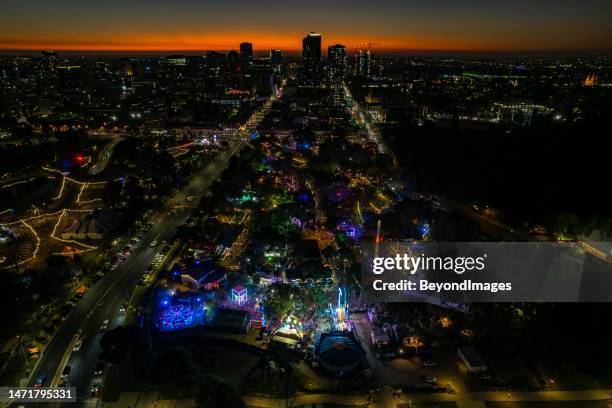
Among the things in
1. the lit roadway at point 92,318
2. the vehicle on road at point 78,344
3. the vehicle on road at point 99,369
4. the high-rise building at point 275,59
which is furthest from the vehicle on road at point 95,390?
the high-rise building at point 275,59

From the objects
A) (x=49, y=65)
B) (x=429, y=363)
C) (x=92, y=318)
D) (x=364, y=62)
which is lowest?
(x=429, y=363)

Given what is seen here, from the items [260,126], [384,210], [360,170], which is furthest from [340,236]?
[260,126]

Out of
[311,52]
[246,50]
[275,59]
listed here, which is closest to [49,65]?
[246,50]

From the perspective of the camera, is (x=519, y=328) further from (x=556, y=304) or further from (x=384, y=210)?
(x=384, y=210)

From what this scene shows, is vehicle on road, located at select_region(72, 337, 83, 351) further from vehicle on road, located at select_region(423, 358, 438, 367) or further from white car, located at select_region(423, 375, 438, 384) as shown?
vehicle on road, located at select_region(423, 358, 438, 367)

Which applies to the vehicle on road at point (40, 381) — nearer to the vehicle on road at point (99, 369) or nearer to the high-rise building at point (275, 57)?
the vehicle on road at point (99, 369)

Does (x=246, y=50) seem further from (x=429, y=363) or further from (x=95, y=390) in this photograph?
(x=429, y=363)

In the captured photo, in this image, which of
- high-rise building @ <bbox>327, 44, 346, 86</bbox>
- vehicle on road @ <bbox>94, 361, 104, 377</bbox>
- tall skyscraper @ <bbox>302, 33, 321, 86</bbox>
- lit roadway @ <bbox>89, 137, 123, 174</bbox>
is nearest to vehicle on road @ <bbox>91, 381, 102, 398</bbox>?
vehicle on road @ <bbox>94, 361, 104, 377</bbox>
